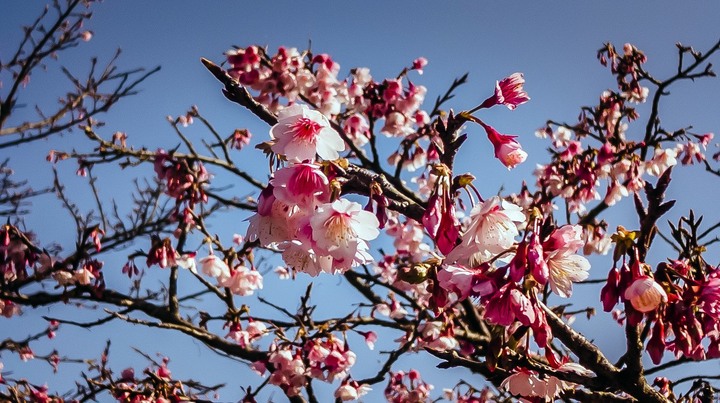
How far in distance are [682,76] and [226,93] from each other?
14.7 feet

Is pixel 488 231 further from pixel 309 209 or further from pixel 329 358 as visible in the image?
pixel 329 358

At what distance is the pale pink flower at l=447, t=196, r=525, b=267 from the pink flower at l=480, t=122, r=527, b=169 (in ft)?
0.40

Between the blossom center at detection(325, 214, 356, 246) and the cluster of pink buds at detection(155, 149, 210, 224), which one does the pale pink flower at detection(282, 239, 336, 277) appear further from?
the cluster of pink buds at detection(155, 149, 210, 224)

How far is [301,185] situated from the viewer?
1.24 metres

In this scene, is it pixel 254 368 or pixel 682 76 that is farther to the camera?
pixel 682 76

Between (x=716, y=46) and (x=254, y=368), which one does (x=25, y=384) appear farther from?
(x=716, y=46)

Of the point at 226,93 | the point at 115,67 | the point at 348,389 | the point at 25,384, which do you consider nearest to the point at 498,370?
the point at 226,93

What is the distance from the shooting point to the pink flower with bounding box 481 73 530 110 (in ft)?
4.45

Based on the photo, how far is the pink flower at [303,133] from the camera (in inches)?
50.3

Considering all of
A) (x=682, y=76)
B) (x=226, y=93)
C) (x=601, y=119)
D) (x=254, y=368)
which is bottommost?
(x=226, y=93)

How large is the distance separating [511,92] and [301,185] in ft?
2.02

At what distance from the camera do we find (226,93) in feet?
4.18

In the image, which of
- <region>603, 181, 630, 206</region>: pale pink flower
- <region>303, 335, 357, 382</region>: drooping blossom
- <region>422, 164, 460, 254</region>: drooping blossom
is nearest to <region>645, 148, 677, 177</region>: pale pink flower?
<region>603, 181, 630, 206</region>: pale pink flower

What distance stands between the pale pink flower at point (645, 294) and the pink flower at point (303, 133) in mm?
870
